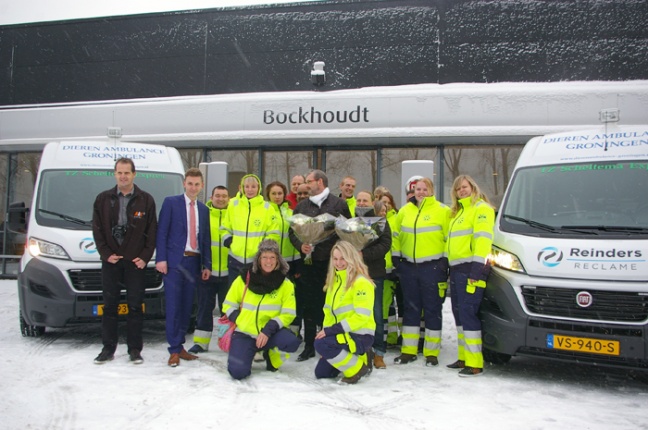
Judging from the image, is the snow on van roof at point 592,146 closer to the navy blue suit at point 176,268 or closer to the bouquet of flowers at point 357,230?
the bouquet of flowers at point 357,230

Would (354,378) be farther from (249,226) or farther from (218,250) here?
(218,250)

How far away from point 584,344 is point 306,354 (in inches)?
108

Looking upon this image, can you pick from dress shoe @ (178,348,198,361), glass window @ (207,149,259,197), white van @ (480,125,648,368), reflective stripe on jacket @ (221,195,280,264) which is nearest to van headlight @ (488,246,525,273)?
white van @ (480,125,648,368)

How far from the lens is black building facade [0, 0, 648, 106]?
11.6m

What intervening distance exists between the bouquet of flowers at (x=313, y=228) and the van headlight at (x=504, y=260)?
5.29 ft

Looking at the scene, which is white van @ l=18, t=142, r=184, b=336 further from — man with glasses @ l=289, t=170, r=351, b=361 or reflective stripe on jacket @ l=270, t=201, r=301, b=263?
man with glasses @ l=289, t=170, r=351, b=361

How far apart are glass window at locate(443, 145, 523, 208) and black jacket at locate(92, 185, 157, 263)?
20.8 ft

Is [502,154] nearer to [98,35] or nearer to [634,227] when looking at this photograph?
[634,227]

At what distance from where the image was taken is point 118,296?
604 centimetres

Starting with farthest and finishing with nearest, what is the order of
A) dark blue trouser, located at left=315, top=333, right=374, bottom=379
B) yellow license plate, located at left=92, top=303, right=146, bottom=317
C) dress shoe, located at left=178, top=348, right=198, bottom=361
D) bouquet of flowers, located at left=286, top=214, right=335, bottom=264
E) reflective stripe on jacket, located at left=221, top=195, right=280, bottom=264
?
1. yellow license plate, located at left=92, top=303, right=146, bottom=317
2. reflective stripe on jacket, located at left=221, top=195, right=280, bottom=264
3. dress shoe, located at left=178, top=348, right=198, bottom=361
4. bouquet of flowers, located at left=286, top=214, right=335, bottom=264
5. dark blue trouser, located at left=315, top=333, right=374, bottom=379

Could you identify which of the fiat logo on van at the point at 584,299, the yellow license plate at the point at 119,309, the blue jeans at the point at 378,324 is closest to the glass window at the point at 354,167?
the blue jeans at the point at 378,324

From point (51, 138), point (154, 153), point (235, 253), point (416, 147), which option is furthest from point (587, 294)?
point (51, 138)

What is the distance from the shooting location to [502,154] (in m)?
10.7

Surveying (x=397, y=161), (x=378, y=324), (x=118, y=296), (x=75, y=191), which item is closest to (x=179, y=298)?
(x=118, y=296)
